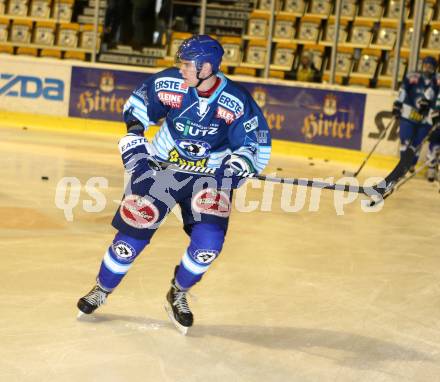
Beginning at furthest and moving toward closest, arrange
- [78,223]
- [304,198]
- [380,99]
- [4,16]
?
[4,16]
[380,99]
[304,198]
[78,223]

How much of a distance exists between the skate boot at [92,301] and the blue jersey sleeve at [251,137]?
793 mm

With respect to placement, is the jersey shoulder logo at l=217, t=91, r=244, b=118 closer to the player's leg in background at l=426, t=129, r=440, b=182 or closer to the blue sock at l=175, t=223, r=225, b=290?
the blue sock at l=175, t=223, r=225, b=290

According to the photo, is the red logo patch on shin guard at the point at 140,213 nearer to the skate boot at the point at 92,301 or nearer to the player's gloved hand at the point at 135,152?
the player's gloved hand at the point at 135,152

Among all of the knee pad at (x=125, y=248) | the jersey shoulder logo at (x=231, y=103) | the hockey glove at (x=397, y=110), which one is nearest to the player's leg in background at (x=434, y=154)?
the hockey glove at (x=397, y=110)

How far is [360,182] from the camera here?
9.71 m

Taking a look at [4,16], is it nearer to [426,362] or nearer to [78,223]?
[78,223]

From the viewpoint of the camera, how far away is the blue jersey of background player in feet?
33.0

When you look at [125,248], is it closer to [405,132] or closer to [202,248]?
[202,248]

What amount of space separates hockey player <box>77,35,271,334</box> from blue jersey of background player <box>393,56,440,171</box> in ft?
21.6


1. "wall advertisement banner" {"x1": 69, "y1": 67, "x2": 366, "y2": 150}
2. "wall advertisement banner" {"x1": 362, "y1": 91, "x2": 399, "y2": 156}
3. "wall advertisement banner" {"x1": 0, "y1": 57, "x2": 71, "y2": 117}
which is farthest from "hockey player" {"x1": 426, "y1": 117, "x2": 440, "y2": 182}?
"wall advertisement banner" {"x1": 0, "y1": 57, "x2": 71, "y2": 117}

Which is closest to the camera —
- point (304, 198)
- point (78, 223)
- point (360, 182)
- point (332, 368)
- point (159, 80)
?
point (332, 368)

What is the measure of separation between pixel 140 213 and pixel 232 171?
393 mm

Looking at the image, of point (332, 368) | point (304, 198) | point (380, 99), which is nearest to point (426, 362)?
point (332, 368)

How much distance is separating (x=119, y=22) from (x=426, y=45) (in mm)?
4606
